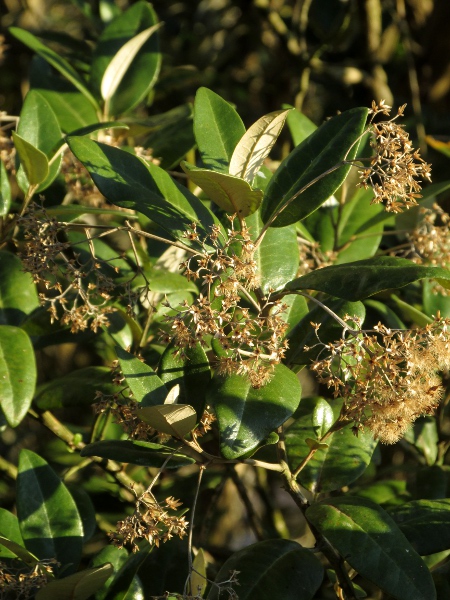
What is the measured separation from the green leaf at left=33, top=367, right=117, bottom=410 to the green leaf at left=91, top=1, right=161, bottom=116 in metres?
0.71

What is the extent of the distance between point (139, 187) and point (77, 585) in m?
0.61

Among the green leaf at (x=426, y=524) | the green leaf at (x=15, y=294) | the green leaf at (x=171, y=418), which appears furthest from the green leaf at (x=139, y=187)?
the green leaf at (x=426, y=524)

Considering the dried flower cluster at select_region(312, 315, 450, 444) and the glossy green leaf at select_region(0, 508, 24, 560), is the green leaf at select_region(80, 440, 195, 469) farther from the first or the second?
the glossy green leaf at select_region(0, 508, 24, 560)

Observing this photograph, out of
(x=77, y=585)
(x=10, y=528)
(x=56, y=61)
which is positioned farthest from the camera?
(x=56, y=61)

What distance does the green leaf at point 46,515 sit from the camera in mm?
1321

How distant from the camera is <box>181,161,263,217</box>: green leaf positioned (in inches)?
42.3

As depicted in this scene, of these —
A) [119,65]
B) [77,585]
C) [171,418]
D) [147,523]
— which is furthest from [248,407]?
[119,65]

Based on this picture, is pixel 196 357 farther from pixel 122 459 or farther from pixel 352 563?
pixel 352 563

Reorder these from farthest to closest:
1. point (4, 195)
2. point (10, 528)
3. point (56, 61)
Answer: point (56, 61) → point (4, 195) → point (10, 528)

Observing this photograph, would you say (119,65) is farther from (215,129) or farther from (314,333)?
(314,333)

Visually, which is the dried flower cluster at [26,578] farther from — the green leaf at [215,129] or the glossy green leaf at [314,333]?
the green leaf at [215,129]

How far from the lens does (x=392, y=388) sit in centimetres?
104

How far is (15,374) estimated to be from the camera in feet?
4.25

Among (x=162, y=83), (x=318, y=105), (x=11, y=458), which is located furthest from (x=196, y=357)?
(x=318, y=105)
